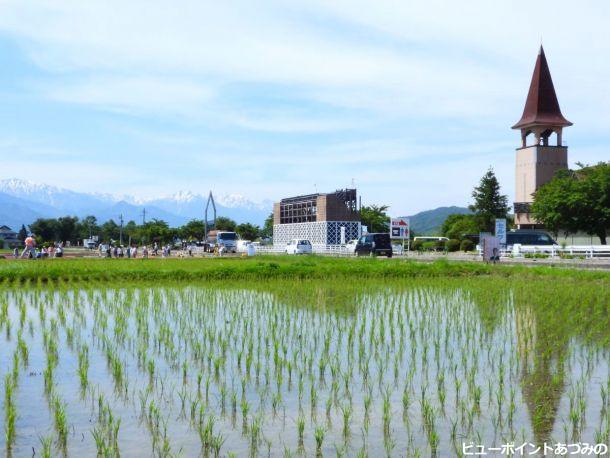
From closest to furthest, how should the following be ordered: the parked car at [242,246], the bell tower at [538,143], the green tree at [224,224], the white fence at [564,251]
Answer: the white fence at [564,251] < the parked car at [242,246] < the bell tower at [538,143] < the green tree at [224,224]

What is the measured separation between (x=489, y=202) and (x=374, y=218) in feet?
57.8

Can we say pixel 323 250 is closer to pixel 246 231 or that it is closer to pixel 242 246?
pixel 242 246

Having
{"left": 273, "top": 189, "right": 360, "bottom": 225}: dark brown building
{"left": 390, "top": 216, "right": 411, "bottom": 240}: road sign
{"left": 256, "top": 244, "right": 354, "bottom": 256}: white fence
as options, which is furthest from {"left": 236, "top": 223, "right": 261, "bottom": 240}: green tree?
{"left": 390, "top": 216, "right": 411, "bottom": 240}: road sign

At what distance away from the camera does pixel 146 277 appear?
18.9 m

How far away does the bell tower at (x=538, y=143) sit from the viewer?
5778 cm

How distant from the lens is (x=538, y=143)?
5988 cm

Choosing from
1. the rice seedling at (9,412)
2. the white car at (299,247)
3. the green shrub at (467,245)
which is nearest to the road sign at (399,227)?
the white car at (299,247)

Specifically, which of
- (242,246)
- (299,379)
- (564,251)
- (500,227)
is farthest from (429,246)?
(299,379)

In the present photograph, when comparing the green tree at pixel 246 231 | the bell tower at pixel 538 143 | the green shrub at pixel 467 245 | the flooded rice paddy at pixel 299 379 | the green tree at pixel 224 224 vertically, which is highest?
the bell tower at pixel 538 143

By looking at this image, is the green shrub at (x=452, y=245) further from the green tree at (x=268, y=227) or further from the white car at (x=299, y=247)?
the green tree at (x=268, y=227)

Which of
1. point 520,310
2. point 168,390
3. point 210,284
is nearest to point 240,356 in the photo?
point 168,390

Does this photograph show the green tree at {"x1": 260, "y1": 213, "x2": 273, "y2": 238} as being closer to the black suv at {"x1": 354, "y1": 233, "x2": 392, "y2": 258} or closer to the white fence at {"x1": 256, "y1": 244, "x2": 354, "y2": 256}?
the white fence at {"x1": 256, "y1": 244, "x2": 354, "y2": 256}

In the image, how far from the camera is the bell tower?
190 ft

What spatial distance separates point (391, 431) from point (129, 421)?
6.39ft
